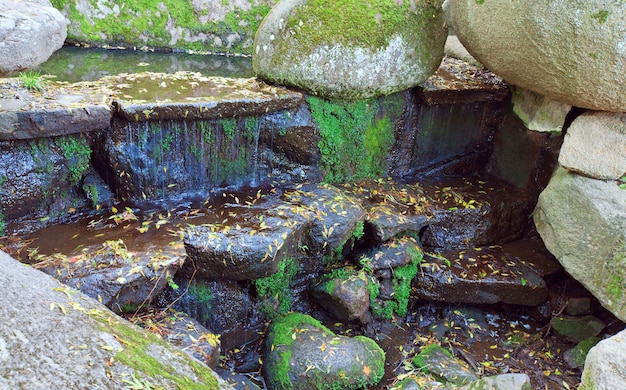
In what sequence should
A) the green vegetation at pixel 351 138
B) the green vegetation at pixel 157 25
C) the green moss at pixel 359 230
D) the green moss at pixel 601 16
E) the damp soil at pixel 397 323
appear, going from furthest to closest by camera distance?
the green vegetation at pixel 157 25, the green vegetation at pixel 351 138, the green moss at pixel 359 230, the damp soil at pixel 397 323, the green moss at pixel 601 16

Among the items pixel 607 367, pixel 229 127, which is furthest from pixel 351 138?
pixel 607 367

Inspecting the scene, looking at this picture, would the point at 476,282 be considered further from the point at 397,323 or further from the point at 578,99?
the point at 578,99

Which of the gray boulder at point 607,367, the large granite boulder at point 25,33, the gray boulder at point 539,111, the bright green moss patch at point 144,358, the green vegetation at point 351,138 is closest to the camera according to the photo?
the bright green moss patch at point 144,358

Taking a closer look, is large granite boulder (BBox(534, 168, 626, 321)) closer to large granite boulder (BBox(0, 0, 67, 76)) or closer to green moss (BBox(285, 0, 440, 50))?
green moss (BBox(285, 0, 440, 50))

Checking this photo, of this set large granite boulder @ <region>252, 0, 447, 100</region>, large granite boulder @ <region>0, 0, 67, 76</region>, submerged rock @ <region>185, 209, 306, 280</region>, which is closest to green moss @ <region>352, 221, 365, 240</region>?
submerged rock @ <region>185, 209, 306, 280</region>

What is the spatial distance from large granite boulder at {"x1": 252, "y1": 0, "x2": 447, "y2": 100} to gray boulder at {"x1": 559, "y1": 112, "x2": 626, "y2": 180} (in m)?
2.05

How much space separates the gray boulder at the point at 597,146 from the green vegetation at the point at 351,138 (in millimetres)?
2182

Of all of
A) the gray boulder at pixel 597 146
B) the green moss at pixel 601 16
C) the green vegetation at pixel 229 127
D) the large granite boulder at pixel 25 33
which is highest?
the green moss at pixel 601 16

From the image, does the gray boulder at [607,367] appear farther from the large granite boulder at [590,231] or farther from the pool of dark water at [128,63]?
the pool of dark water at [128,63]

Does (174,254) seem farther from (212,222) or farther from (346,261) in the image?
(346,261)

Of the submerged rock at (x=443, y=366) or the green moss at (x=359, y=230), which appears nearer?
the submerged rock at (x=443, y=366)

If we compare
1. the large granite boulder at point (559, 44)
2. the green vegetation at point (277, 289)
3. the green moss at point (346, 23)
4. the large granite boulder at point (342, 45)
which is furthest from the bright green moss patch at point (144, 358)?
the large granite boulder at point (559, 44)

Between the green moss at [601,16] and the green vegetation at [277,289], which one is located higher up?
the green moss at [601,16]

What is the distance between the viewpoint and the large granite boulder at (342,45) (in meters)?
5.75
